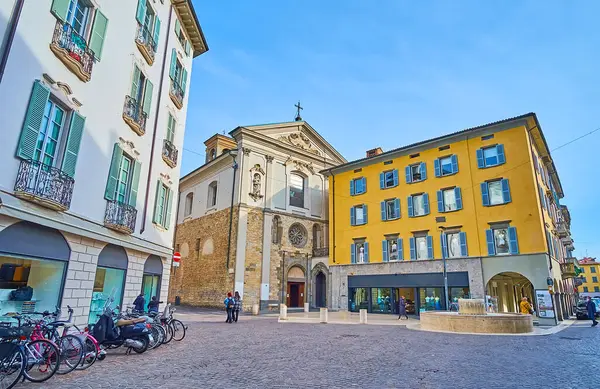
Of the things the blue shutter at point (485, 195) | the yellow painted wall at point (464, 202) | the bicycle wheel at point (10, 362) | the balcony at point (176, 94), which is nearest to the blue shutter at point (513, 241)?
the yellow painted wall at point (464, 202)

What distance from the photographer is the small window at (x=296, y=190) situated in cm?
3078

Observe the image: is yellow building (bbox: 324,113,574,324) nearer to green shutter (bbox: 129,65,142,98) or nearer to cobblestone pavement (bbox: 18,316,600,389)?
cobblestone pavement (bbox: 18,316,600,389)

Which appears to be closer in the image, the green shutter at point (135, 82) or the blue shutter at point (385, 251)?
the green shutter at point (135, 82)

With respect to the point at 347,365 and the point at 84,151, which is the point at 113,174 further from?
the point at 347,365

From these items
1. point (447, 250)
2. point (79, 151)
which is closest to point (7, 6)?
point (79, 151)

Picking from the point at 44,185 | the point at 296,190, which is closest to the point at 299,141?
the point at 296,190

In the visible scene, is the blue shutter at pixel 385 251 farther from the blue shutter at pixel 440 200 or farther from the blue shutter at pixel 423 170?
the blue shutter at pixel 423 170

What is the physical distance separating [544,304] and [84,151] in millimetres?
20947

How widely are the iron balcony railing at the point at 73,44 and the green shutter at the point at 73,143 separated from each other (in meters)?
1.22

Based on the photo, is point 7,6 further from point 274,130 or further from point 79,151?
point 274,130

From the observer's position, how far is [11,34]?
6.48 metres

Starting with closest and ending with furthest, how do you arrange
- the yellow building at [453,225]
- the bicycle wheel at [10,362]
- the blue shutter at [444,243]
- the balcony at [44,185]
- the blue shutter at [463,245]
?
the bicycle wheel at [10,362] < the balcony at [44,185] < the yellow building at [453,225] < the blue shutter at [463,245] < the blue shutter at [444,243]

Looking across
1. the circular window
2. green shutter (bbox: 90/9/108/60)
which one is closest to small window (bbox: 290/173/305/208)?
the circular window

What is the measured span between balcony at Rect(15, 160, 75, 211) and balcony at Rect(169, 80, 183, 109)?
7.31 m
